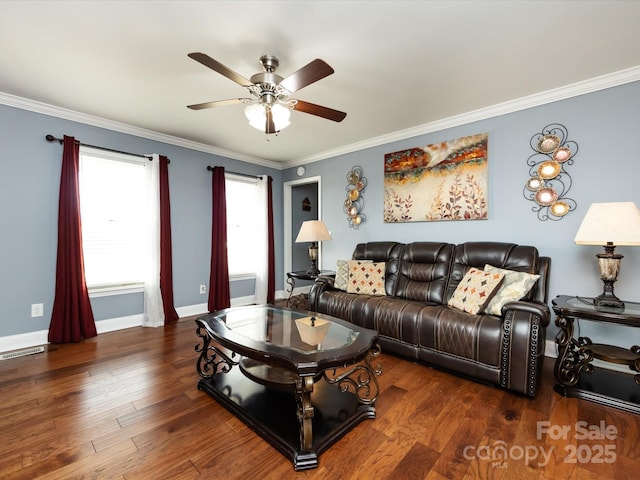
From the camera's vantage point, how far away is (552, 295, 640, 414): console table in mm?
1914

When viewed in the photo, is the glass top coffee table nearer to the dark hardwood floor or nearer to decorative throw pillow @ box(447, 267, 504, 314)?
the dark hardwood floor

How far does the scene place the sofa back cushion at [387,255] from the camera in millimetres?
3389

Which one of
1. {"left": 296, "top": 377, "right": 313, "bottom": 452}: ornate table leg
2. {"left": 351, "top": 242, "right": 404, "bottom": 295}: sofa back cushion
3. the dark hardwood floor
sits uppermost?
{"left": 351, "top": 242, "right": 404, "bottom": 295}: sofa back cushion

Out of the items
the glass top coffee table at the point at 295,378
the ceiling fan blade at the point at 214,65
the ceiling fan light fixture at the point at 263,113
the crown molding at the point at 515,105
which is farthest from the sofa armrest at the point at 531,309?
the ceiling fan blade at the point at 214,65

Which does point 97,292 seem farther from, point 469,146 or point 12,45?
point 469,146

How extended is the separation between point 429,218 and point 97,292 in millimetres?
4047

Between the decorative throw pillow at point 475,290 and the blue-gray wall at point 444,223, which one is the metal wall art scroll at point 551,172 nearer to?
the blue-gray wall at point 444,223

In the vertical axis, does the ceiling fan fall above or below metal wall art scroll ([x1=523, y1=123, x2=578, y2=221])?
above

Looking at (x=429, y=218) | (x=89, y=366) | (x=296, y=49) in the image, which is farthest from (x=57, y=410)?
(x=429, y=218)

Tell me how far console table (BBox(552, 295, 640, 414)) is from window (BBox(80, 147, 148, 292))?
4367mm

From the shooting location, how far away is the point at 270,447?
1.59 m

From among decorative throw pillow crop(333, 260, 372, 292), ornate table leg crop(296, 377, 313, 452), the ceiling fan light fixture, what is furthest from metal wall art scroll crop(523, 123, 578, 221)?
ornate table leg crop(296, 377, 313, 452)

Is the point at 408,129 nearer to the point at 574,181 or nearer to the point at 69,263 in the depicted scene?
the point at 574,181

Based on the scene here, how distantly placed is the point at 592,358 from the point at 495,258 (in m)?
1.01
